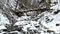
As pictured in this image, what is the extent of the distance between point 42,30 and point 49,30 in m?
0.18

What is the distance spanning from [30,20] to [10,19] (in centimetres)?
58

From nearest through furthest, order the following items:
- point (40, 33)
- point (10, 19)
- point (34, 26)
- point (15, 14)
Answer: point (40, 33)
point (34, 26)
point (10, 19)
point (15, 14)

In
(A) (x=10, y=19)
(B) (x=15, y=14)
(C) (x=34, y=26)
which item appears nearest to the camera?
(C) (x=34, y=26)

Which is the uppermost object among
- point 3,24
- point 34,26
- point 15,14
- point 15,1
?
point 15,1

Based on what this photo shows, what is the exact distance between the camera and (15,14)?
5.34m

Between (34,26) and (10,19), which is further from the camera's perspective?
(10,19)

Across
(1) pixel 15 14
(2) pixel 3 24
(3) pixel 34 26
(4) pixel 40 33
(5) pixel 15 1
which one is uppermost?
(5) pixel 15 1

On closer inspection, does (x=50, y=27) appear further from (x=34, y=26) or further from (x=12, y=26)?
(x=12, y=26)

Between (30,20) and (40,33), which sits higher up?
(30,20)

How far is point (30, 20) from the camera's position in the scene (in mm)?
5016

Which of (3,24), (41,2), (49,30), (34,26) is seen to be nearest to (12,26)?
(3,24)

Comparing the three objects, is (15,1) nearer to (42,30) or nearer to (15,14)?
(15,14)

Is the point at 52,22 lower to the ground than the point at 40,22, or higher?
lower

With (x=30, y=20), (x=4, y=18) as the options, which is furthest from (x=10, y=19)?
(x=30, y=20)
